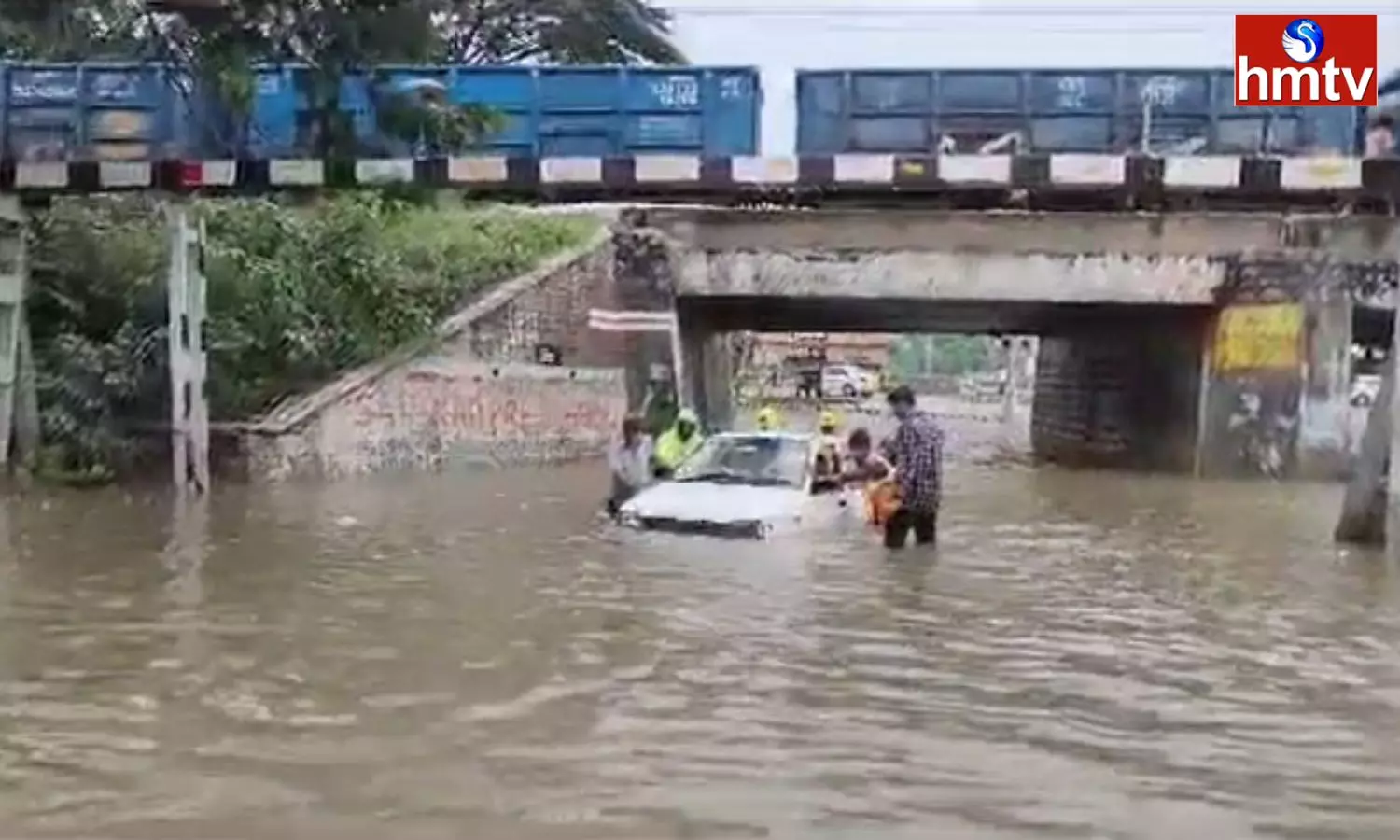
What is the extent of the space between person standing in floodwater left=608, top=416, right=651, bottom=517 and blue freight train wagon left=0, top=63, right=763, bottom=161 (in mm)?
5954

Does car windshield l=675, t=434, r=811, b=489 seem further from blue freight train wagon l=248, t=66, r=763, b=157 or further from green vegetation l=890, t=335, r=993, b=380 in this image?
green vegetation l=890, t=335, r=993, b=380

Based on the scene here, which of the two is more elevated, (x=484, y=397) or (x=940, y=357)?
(x=484, y=397)

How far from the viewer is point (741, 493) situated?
16484mm

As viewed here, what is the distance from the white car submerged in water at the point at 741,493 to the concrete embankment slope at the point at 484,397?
8.40 meters

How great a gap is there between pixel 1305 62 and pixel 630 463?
10.6 meters

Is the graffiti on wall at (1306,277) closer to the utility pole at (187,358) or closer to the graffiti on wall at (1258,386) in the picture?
the graffiti on wall at (1258,386)

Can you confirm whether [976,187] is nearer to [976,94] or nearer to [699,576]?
[976,94]

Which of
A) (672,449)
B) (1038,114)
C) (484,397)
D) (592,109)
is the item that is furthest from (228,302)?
(1038,114)

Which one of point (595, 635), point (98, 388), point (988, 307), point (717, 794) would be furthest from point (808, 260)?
point (717, 794)

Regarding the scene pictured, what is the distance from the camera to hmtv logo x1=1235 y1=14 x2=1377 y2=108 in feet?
76.6

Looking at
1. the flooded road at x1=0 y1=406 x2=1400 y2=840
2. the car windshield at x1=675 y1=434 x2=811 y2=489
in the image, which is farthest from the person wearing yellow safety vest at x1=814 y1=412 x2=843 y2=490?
the flooded road at x1=0 y1=406 x2=1400 y2=840

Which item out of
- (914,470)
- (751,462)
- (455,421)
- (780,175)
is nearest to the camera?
(914,470)

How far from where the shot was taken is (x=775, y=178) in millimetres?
22078

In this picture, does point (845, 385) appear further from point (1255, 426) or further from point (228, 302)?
point (228, 302)
